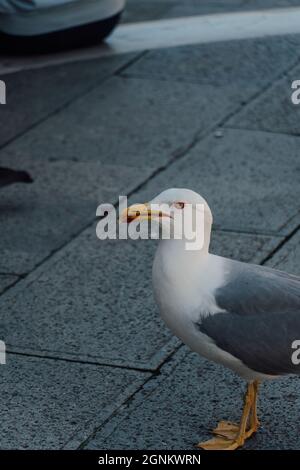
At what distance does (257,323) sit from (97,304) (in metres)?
1.66

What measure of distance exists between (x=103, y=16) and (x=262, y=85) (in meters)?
1.77

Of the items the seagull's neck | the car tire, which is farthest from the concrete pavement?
the seagull's neck

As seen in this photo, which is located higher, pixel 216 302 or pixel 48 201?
pixel 216 302

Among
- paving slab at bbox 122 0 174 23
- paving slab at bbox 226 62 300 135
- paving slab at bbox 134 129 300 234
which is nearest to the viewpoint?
paving slab at bbox 134 129 300 234

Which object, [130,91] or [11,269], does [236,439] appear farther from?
[130,91]

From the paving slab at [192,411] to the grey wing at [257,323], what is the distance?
40 centimetres

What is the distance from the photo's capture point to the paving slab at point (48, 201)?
6.98 metres

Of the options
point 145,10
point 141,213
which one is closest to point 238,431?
point 141,213

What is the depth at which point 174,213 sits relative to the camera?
467 cm

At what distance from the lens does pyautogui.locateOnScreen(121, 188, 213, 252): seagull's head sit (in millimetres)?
4645

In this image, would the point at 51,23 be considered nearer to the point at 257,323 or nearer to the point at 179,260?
the point at 179,260

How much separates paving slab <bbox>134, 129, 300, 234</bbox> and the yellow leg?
2.22 m

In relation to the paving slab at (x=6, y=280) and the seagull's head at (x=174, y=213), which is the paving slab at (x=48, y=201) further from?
the seagull's head at (x=174, y=213)

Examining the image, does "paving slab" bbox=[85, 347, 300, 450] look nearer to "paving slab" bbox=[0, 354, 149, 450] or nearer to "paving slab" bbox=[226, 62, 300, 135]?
"paving slab" bbox=[0, 354, 149, 450]
